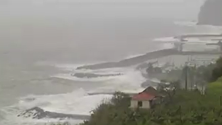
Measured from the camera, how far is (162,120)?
14.5 metres

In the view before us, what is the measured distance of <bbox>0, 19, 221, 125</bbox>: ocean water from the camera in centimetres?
2612

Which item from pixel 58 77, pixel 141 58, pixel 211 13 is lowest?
pixel 58 77

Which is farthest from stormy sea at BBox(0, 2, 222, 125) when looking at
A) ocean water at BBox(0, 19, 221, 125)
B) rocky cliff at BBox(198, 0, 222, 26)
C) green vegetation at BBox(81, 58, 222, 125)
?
rocky cliff at BBox(198, 0, 222, 26)

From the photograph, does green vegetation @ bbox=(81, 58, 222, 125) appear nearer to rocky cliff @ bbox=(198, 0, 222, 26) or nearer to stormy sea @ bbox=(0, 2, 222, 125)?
stormy sea @ bbox=(0, 2, 222, 125)

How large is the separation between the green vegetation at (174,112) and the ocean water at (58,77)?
6645 millimetres

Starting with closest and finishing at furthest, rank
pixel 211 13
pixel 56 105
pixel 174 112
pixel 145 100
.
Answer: pixel 174 112, pixel 145 100, pixel 56 105, pixel 211 13

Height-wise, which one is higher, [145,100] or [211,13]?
[211,13]

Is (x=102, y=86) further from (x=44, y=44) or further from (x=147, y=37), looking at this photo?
(x=147, y=37)

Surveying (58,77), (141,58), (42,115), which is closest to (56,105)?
(42,115)

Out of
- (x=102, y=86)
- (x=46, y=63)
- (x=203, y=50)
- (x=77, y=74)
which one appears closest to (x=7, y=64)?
(x=46, y=63)

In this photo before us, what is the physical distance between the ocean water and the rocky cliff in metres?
31.1

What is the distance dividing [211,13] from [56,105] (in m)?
76.7

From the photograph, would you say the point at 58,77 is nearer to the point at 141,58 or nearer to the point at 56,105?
the point at 56,105

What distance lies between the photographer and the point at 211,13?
9806cm
